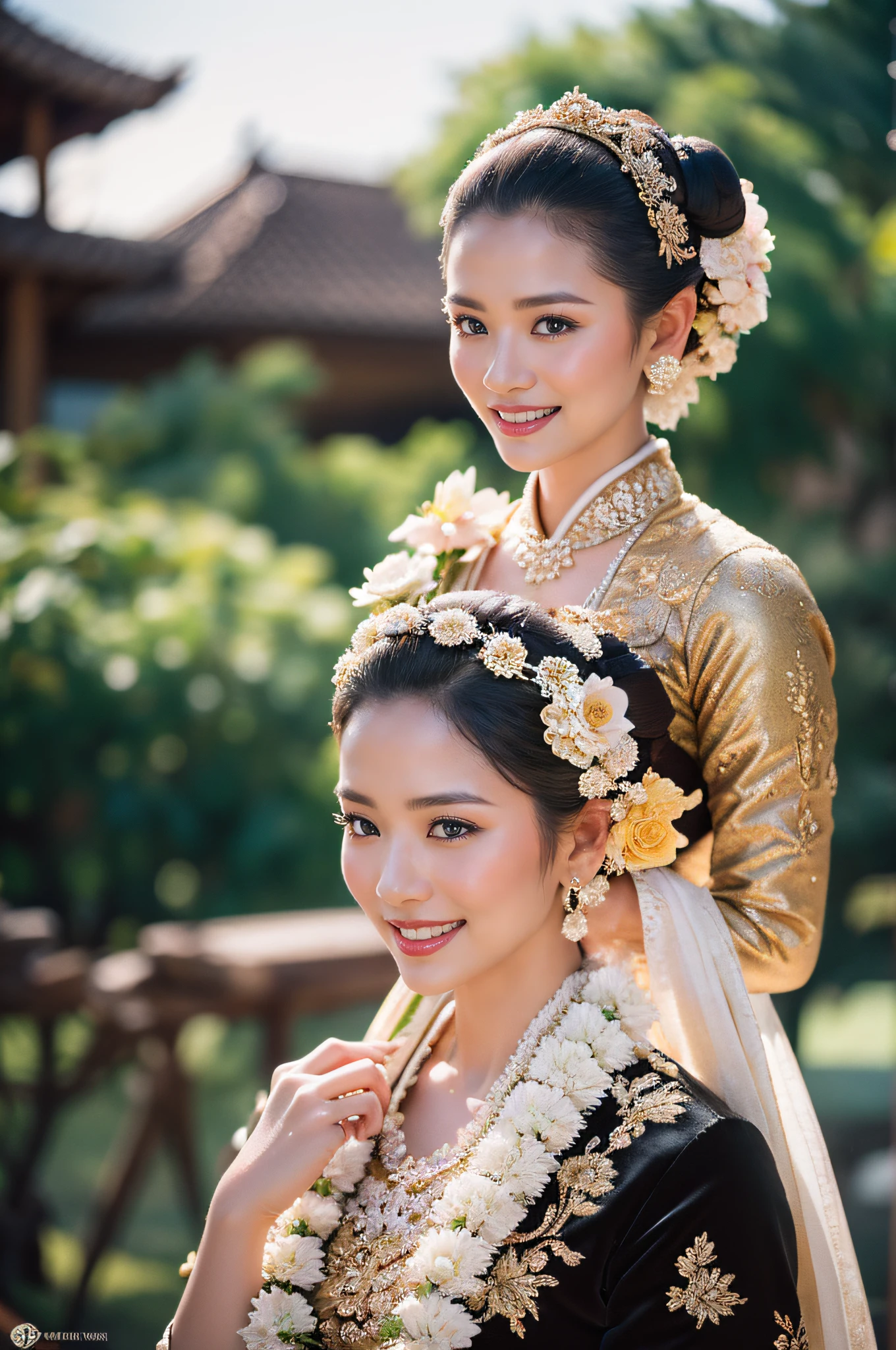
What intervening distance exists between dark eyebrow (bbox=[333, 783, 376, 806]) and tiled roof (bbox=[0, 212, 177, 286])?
5.87m

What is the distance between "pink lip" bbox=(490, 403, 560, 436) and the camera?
6.04 feet

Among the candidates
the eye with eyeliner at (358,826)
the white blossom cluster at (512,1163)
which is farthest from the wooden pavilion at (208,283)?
the white blossom cluster at (512,1163)

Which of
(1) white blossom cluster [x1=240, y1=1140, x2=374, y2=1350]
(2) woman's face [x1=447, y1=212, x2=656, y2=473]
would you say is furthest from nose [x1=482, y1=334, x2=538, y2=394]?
(1) white blossom cluster [x1=240, y1=1140, x2=374, y2=1350]

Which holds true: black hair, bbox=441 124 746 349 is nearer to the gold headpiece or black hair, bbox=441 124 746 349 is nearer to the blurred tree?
the gold headpiece

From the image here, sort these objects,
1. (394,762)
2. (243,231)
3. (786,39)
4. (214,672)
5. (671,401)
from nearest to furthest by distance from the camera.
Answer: (394,762) → (671,401) → (214,672) → (786,39) → (243,231)

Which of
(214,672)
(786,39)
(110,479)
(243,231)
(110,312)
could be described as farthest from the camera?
(243,231)

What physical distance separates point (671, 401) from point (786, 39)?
6447 millimetres

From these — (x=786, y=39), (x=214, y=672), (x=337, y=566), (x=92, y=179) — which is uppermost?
(x=786, y=39)

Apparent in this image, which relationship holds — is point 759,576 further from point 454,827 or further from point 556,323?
point 454,827

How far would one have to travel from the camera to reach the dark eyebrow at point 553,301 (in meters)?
1.77

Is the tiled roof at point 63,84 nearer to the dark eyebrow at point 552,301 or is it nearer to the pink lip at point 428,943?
the dark eyebrow at point 552,301

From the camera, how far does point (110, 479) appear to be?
6953mm

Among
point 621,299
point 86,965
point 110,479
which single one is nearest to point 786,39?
point 110,479

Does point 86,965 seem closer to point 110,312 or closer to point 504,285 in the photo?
point 504,285
